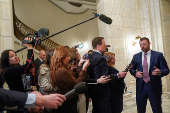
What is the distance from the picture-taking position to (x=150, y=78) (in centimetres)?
287

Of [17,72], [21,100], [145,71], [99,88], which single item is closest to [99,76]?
[99,88]

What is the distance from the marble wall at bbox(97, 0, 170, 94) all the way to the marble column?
3.30 m

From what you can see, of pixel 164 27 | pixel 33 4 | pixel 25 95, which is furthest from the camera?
pixel 33 4

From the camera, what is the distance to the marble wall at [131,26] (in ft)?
18.3

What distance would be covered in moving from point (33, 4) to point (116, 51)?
8.52m

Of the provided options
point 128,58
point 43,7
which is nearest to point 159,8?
point 128,58

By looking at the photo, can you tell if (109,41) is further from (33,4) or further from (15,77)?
(33,4)

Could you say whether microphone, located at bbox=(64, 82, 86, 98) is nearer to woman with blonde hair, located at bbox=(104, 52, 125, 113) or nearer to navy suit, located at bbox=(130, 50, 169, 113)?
woman with blonde hair, located at bbox=(104, 52, 125, 113)

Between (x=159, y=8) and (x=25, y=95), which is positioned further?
(x=159, y=8)

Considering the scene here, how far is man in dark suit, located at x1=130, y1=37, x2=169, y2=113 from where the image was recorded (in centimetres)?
277

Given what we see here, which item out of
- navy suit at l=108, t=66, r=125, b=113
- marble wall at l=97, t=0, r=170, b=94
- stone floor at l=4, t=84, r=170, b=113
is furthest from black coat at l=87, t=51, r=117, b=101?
marble wall at l=97, t=0, r=170, b=94

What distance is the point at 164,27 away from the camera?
251 inches

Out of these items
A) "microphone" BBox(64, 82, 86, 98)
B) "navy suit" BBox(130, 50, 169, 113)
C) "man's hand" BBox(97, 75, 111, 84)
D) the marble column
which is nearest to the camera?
"microphone" BBox(64, 82, 86, 98)

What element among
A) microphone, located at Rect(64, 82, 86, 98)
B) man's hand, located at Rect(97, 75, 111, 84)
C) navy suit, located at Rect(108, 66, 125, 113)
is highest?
microphone, located at Rect(64, 82, 86, 98)
